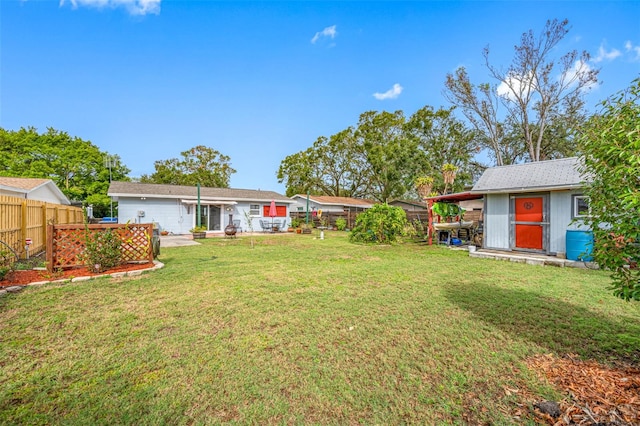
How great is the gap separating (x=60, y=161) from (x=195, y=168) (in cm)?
1388

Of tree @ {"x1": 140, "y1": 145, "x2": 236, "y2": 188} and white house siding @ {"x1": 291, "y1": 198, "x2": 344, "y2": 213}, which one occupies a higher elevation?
tree @ {"x1": 140, "y1": 145, "x2": 236, "y2": 188}

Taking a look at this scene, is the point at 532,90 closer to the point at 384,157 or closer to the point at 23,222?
the point at 384,157

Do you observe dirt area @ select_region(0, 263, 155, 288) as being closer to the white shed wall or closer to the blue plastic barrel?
the blue plastic barrel

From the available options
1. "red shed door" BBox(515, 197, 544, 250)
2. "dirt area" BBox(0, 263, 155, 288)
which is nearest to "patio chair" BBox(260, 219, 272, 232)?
"dirt area" BBox(0, 263, 155, 288)

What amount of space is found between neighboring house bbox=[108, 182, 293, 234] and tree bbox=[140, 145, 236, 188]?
19.6 metres

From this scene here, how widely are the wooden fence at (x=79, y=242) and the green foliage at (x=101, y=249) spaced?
0.34ft

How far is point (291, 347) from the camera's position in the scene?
294cm

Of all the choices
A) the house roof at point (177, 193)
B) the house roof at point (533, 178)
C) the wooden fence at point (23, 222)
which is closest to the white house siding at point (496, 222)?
the house roof at point (533, 178)

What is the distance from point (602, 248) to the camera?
7.77 ft

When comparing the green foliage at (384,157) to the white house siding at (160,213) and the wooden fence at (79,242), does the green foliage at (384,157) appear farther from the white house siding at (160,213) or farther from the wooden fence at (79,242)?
the wooden fence at (79,242)

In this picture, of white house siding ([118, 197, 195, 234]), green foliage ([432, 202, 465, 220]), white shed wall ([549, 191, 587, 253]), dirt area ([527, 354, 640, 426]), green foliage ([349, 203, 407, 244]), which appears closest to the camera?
dirt area ([527, 354, 640, 426])

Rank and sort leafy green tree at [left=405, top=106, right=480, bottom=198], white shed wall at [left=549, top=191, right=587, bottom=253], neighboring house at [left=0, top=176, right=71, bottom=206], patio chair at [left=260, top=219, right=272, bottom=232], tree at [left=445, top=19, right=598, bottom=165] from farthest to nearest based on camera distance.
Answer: leafy green tree at [left=405, top=106, right=480, bottom=198] → patio chair at [left=260, top=219, right=272, bottom=232] → tree at [left=445, top=19, right=598, bottom=165] → neighboring house at [left=0, top=176, right=71, bottom=206] → white shed wall at [left=549, top=191, right=587, bottom=253]

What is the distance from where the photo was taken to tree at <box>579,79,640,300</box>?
2027mm

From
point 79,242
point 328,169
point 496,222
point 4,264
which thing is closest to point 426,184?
point 496,222
